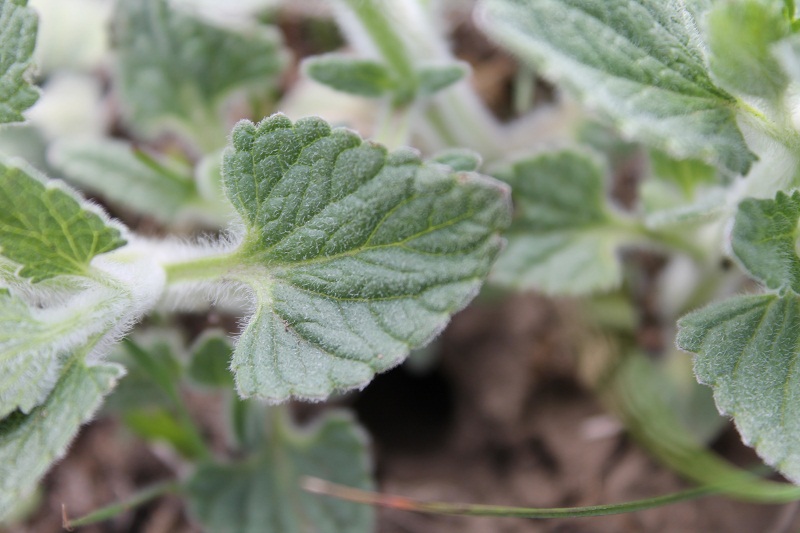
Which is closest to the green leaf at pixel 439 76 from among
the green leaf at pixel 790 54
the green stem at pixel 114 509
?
the green leaf at pixel 790 54

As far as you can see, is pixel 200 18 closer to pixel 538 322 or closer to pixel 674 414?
pixel 538 322

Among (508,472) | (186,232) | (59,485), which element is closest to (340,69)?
(186,232)

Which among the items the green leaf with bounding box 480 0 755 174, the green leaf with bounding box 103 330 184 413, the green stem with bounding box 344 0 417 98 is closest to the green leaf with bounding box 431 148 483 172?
the green leaf with bounding box 480 0 755 174

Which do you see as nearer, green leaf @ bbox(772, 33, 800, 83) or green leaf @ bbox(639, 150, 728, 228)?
green leaf @ bbox(772, 33, 800, 83)

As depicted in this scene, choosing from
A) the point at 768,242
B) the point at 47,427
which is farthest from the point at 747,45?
the point at 47,427

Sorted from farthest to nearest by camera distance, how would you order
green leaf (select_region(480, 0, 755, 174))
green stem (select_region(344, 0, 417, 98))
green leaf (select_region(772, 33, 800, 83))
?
1. green stem (select_region(344, 0, 417, 98))
2. green leaf (select_region(480, 0, 755, 174))
3. green leaf (select_region(772, 33, 800, 83))

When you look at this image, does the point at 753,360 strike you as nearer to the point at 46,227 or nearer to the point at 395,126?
the point at 395,126

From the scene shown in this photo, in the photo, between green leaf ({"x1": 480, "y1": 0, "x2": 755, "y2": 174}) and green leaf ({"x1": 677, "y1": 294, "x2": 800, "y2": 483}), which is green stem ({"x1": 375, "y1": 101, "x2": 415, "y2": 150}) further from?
green leaf ({"x1": 677, "y1": 294, "x2": 800, "y2": 483})

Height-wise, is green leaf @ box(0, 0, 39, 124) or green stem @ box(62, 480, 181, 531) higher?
green leaf @ box(0, 0, 39, 124)
